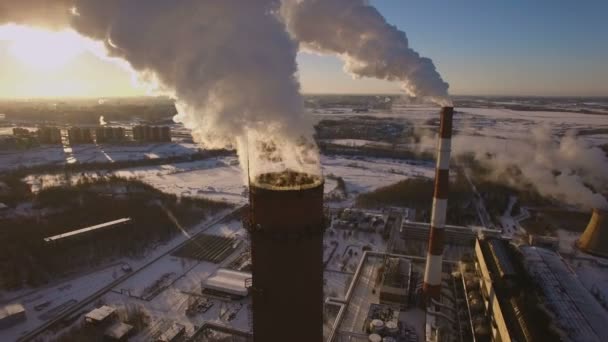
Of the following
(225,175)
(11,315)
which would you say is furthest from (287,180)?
(225,175)

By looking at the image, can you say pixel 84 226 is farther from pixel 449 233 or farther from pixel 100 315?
pixel 449 233

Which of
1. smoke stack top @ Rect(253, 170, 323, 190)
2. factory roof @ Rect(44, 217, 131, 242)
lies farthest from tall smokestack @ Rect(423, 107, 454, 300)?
factory roof @ Rect(44, 217, 131, 242)

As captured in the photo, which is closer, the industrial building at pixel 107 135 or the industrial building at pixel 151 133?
the industrial building at pixel 107 135

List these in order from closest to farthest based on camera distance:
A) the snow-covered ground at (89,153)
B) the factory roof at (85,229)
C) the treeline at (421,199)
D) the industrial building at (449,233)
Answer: the factory roof at (85,229) → the industrial building at (449,233) → the treeline at (421,199) → the snow-covered ground at (89,153)

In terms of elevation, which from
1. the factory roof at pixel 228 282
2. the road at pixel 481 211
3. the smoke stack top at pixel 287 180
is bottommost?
the factory roof at pixel 228 282

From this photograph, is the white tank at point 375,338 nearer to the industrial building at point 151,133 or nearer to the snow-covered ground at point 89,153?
the snow-covered ground at point 89,153

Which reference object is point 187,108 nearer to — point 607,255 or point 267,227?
point 267,227

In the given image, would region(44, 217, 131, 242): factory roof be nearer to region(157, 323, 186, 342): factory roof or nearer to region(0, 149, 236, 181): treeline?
region(157, 323, 186, 342): factory roof

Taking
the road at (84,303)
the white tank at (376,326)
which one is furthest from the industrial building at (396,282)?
the road at (84,303)
